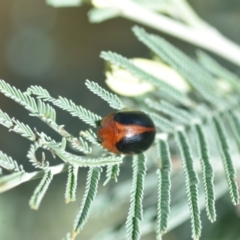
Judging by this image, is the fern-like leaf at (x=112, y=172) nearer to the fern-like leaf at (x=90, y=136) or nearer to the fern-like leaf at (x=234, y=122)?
the fern-like leaf at (x=90, y=136)

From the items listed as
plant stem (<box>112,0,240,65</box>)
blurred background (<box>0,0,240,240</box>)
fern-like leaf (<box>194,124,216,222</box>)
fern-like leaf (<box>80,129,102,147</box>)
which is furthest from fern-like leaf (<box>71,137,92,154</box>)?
blurred background (<box>0,0,240,240</box>)

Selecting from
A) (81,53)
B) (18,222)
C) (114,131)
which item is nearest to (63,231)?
(18,222)

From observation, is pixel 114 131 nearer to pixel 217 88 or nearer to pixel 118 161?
pixel 118 161

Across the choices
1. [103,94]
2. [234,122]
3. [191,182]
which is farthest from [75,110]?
[234,122]

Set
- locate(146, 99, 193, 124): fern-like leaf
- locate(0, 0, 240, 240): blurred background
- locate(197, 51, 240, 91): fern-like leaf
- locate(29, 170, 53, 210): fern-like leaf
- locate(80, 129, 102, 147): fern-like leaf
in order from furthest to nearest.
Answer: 1. locate(0, 0, 240, 240): blurred background
2. locate(197, 51, 240, 91): fern-like leaf
3. locate(146, 99, 193, 124): fern-like leaf
4. locate(80, 129, 102, 147): fern-like leaf
5. locate(29, 170, 53, 210): fern-like leaf

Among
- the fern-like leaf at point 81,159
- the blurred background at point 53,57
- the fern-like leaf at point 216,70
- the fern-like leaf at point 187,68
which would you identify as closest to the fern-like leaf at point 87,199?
the fern-like leaf at point 81,159

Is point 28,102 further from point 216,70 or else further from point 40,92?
point 216,70

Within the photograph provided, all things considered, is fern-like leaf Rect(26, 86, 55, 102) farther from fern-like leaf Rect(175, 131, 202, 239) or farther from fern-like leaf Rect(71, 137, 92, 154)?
fern-like leaf Rect(175, 131, 202, 239)
